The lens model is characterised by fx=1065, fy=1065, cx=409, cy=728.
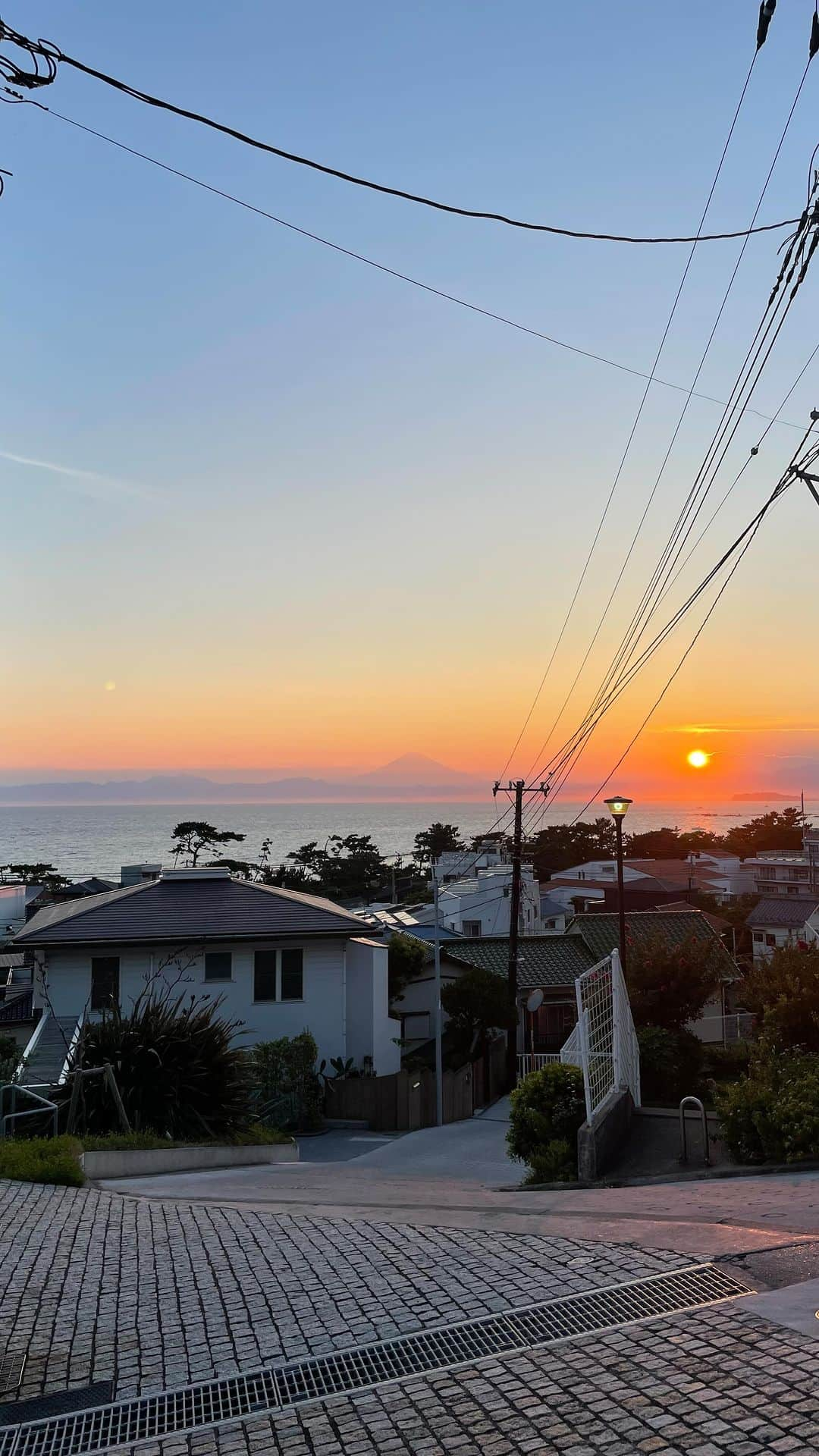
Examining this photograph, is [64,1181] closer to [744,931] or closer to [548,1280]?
[548,1280]

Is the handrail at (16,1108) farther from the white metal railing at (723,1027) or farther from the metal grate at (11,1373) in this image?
the white metal railing at (723,1027)

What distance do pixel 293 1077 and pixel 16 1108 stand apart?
884 cm

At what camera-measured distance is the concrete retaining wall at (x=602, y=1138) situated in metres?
10.6

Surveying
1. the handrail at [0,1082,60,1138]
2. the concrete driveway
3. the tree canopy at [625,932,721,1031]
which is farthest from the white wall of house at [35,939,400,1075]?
the handrail at [0,1082,60,1138]

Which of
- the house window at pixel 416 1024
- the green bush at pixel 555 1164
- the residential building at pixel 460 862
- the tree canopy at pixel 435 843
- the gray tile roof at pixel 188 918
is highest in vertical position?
the tree canopy at pixel 435 843

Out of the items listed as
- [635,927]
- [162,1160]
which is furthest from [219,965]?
[635,927]

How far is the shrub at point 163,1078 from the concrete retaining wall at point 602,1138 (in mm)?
5658

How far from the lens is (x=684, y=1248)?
6.39m

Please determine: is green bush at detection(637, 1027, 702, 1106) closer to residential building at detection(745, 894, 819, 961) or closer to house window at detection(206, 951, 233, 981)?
house window at detection(206, 951, 233, 981)

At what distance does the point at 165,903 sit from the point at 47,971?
124 inches

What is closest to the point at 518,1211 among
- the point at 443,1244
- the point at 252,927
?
the point at 443,1244

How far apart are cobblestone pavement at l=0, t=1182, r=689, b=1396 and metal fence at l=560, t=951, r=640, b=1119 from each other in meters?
4.44

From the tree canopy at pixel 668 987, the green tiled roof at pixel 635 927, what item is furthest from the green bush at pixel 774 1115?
the green tiled roof at pixel 635 927

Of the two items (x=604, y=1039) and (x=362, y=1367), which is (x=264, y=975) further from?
(x=362, y=1367)
